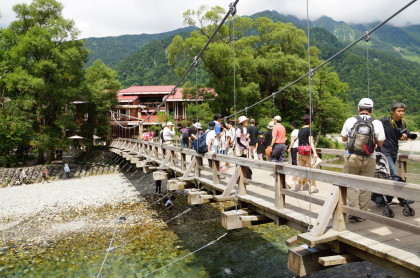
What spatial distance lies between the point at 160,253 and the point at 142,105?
2726 cm

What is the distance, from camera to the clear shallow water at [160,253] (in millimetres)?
7055

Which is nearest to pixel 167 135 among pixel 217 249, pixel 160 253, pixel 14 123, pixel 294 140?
pixel 160 253

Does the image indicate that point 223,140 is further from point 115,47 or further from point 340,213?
point 115,47

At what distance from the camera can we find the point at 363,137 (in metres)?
3.33

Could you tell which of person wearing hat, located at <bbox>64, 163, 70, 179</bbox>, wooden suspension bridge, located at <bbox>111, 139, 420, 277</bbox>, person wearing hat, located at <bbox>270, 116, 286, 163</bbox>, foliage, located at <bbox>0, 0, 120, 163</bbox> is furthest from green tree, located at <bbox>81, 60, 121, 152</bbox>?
wooden suspension bridge, located at <bbox>111, 139, 420, 277</bbox>

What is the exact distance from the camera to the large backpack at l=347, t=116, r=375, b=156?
3.32 m

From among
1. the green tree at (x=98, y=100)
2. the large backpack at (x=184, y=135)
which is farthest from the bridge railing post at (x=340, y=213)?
the green tree at (x=98, y=100)

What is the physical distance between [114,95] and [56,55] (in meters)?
8.22

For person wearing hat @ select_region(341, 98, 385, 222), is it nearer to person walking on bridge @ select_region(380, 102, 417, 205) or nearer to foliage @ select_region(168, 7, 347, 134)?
person walking on bridge @ select_region(380, 102, 417, 205)

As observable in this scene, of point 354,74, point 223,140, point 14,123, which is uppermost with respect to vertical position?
point 354,74

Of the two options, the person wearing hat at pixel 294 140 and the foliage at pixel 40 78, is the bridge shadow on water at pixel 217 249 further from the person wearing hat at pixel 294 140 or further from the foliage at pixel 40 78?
the foliage at pixel 40 78

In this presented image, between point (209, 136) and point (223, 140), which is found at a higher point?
point (209, 136)

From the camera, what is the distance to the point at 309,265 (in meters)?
3.14

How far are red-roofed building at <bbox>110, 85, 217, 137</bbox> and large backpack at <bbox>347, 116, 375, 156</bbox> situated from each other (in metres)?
28.4
